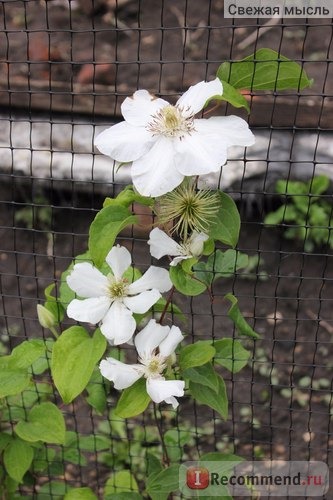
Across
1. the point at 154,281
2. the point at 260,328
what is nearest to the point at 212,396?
the point at 154,281

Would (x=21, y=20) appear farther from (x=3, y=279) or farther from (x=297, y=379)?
(x=297, y=379)

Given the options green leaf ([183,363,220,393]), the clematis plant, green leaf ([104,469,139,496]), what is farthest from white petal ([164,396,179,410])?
green leaf ([104,469,139,496])

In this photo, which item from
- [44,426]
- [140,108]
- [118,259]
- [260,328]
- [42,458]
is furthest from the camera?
[260,328]

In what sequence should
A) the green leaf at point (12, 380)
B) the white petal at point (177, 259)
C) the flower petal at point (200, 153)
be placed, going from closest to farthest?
the flower petal at point (200, 153) < the white petal at point (177, 259) < the green leaf at point (12, 380)

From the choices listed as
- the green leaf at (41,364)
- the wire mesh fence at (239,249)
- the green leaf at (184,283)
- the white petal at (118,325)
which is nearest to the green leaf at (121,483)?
the wire mesh fence at (239,249)

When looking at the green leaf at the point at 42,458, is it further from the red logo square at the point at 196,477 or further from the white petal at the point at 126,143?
the white petal at the point at 126,143

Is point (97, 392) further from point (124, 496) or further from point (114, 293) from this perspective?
point (114, 293)

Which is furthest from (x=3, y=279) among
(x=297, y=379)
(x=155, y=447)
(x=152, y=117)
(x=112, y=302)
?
(x=152, y=117)
